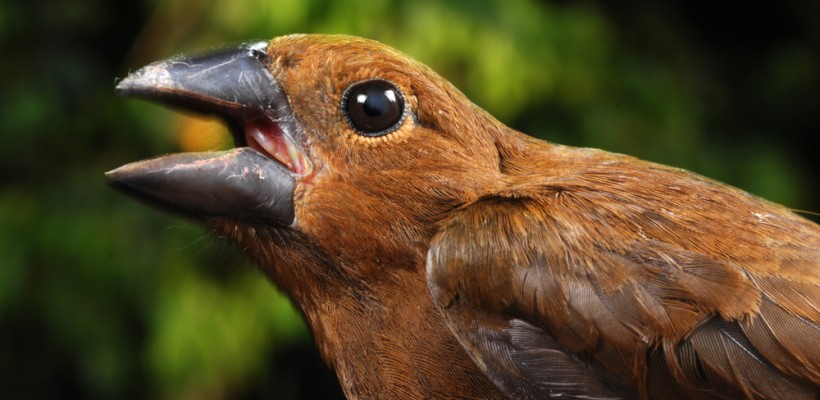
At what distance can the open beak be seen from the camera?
2.05 metres

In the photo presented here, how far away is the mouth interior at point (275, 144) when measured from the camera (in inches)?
83.4

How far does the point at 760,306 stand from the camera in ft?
6.08

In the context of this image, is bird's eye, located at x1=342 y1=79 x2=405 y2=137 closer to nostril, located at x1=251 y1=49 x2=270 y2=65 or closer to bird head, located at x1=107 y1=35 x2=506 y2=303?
bird head, located at x1=107 y1=35 x2=506 y2=303

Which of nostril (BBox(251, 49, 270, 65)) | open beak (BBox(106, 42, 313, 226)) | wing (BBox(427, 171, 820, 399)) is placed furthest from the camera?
nostril (BBox(251, 49, 270, 65))

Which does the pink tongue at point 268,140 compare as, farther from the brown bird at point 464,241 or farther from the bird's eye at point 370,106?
the bird's eye at point 370,106

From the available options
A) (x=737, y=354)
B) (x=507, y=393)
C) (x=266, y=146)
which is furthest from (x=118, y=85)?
(x=737, y=354)

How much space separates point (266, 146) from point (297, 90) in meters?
0.14

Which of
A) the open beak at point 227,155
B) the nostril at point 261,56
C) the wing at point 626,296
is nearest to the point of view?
the wing at point 626,296

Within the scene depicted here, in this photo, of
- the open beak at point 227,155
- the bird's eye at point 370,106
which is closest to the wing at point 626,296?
the bird's eye at point 370,106

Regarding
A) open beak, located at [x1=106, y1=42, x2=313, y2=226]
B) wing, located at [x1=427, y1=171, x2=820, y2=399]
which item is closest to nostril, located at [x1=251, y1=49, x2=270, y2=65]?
open beak, located at [x1=106, y1=42, x2=313, y2=226]

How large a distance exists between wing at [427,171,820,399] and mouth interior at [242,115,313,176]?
341mm

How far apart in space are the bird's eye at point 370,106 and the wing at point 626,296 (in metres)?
0.26

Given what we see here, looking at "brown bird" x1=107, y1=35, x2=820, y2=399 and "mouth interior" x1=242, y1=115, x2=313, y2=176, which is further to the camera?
"mouth interior" x1=242, y1=115, x2=313, y2=176

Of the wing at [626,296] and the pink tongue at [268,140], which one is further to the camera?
the pink tongue at [268,140]
